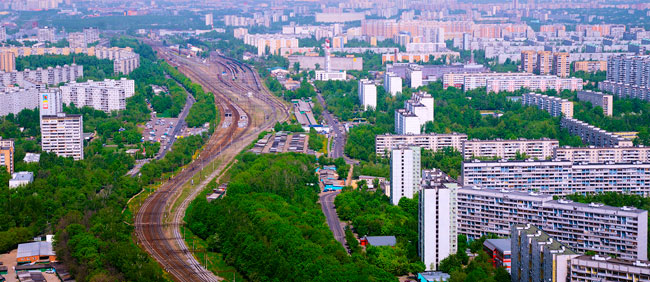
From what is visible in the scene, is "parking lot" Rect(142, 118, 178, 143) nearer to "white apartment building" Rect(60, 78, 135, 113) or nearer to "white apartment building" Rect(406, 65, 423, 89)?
"white apartment building" Rect(60, 78, 135, 113)

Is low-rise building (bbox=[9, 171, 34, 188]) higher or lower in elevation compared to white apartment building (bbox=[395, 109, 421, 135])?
lower

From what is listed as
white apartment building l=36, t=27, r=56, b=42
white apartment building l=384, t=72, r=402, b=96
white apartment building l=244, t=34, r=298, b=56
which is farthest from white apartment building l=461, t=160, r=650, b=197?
white apartment building l=36, t=27, r=56, b=42

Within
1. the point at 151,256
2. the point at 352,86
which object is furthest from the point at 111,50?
the point at 151,256

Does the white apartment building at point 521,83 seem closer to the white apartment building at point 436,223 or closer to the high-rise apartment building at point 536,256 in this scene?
the white apartment building at point 436,223

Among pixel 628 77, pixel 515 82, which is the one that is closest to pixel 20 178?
pixel 515 82

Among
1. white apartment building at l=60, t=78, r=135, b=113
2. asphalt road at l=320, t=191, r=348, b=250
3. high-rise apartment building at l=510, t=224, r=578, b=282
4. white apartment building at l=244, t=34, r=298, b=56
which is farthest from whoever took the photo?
white apartment building at l=244, t=34, r=298, b=56

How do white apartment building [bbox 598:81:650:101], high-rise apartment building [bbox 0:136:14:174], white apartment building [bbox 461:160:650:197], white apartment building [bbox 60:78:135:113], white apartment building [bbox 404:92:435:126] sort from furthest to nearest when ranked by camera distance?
1. white apartment building [bbox 60:78:135:113]
2. white apartment building [bbox 598:81:650:101]
3. white apartment building [bbox 404:92:435:126]
4. high-rise apartment building [bbox 0:136:14:174]
5. white apartment building [bbox 461:160:650:197]
